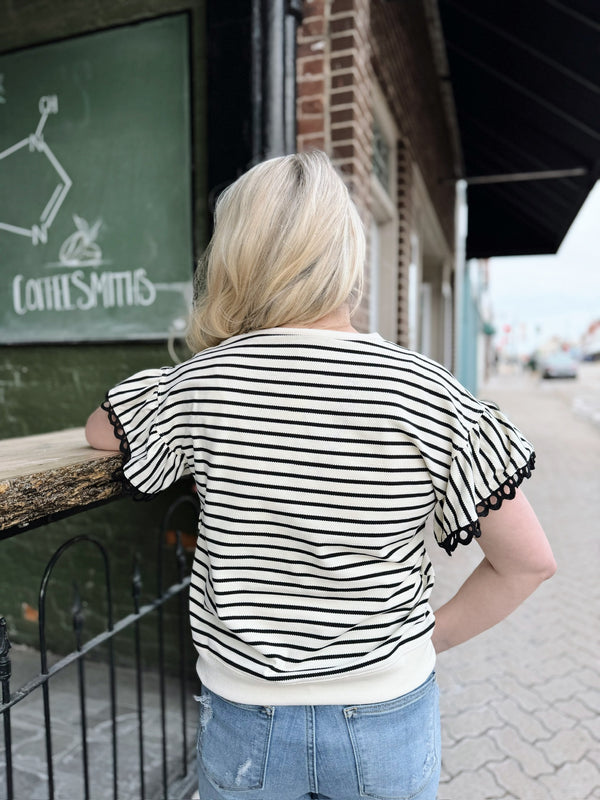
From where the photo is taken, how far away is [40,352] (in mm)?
3428

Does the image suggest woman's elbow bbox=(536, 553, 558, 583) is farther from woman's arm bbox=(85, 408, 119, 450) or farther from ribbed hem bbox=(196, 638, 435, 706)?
woman's arm bbox=(85, 408, 119, 450)

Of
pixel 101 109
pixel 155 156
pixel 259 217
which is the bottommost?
pixel 259 217

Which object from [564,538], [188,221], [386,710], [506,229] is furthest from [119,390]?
[506,229]

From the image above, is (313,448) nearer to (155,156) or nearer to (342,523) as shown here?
(342,523)

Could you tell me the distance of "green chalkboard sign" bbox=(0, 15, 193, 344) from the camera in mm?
3053

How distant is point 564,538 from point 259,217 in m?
5.30

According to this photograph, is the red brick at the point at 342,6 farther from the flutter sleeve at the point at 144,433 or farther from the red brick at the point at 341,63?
the flutter sleeve at the point at 144,433

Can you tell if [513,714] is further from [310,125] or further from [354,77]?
[354,77]

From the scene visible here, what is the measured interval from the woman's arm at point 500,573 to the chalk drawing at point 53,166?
9.64ft

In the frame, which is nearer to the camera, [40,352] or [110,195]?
[110,195]

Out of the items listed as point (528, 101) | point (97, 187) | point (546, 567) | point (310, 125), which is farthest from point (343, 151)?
point (528, 101)

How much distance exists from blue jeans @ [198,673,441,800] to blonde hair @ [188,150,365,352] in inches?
26.9

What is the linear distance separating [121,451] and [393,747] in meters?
0.78

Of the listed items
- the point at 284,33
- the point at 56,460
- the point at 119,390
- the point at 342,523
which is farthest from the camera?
the point at 284,33
